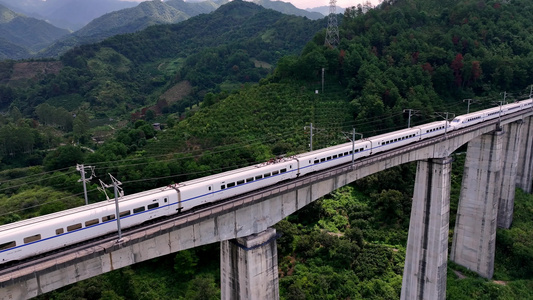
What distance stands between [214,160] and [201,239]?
23.7 metres

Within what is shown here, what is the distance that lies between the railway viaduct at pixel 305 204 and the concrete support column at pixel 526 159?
20.7 ft

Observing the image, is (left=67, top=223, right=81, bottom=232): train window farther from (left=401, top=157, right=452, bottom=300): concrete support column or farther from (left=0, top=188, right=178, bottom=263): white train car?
(left=401, top=157, right=452, bottom=300): concrete support column

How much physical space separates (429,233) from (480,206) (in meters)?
9.83

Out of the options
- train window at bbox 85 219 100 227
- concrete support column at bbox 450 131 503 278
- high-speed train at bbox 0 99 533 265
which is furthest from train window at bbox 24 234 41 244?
concrete support column at bbox 450 131 503 278

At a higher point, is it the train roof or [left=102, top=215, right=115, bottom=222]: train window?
the train roof

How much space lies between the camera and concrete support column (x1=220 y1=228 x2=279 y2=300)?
15578 millimetres

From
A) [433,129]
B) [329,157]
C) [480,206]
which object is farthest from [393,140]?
[480,206]

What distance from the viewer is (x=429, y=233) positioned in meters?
26.2

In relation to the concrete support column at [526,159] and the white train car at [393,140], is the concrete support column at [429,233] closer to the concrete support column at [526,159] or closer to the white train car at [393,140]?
the white train car at [393,140]

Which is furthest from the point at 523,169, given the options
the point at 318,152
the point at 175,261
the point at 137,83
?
the point at 137,83

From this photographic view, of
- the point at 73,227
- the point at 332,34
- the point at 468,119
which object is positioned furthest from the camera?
the point at 332,34

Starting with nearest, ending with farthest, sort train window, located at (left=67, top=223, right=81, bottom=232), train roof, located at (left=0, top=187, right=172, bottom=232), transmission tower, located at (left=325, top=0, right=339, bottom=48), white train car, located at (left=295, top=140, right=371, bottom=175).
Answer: train roof, located at (left=0, top=187, right=172, bottom=232) → train window, located at (left=67, top=223, right=81, bottom=232) → white train car, located at (left=295, top=140, right=371, bottom=175) → transmission tower, located at (left=325, top=0, right=339, bottom=48)

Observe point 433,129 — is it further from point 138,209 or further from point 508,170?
point 138,209

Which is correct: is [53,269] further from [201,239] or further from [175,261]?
[175,261]
